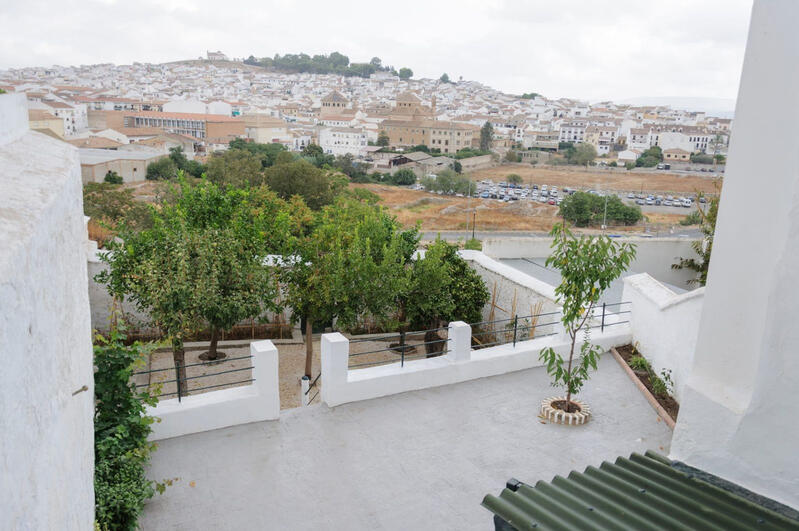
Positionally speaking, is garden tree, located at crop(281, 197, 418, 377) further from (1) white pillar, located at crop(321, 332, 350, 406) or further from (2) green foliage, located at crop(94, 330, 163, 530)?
(2) green foliage, located at crop(94, 330, 163, 530)

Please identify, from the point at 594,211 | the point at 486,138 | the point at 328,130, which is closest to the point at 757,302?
the point at 594,211

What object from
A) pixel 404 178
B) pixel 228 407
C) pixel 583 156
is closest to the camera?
pixel 228 407

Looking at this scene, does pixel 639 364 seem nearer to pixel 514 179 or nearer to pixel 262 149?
pixel 262 149

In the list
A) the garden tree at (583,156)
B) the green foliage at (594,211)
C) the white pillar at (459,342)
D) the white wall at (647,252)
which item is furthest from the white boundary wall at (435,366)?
the garden tree at (583,156)

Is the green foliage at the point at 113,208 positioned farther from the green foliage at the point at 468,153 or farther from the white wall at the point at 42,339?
the green foliage at the point at 468,153

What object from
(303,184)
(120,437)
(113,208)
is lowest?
(113,208)

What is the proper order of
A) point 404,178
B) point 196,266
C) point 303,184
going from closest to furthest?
point 196,266 → point 303,184 → point 404,178

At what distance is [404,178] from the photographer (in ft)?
267

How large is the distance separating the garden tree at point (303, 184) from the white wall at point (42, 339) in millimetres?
29069

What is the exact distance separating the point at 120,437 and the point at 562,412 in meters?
5.11

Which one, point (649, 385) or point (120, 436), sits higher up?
point (120, 436)

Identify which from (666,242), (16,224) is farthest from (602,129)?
(16,224)

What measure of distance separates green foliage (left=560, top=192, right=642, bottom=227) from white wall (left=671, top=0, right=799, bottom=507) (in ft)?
175

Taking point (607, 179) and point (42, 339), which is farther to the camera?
point (607, 179)
